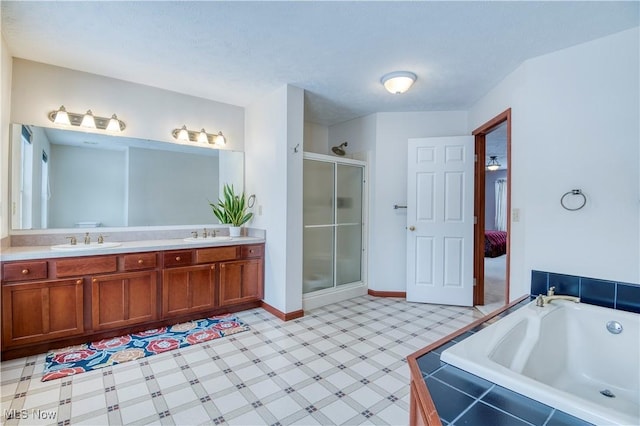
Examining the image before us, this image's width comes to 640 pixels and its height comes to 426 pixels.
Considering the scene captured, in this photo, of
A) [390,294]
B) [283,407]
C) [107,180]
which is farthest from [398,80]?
[107,180]

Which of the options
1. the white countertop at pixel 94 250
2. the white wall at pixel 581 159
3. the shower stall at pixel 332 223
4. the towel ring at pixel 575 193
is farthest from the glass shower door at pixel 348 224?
the towel ring at pixel 575 193

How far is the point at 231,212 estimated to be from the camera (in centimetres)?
343

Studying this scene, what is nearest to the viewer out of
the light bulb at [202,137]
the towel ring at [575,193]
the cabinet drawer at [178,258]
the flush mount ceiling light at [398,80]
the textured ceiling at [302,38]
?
the textured ceiling at [302,38]

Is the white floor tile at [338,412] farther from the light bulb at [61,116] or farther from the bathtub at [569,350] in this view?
the light bulb at [61,116]

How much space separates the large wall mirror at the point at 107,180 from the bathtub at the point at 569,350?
2997 mm

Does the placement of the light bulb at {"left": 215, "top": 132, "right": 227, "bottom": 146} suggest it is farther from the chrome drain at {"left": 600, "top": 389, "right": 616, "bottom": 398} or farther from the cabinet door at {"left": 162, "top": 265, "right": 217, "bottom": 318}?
the chrome drain at {"left": 600, "top": 389, "right": 616, "bottom": 398}

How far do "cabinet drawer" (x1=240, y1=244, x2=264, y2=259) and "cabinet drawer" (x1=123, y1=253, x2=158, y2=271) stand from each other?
840 mm

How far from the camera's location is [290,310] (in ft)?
10.0

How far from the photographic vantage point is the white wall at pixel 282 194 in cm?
302

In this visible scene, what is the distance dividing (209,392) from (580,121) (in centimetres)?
310

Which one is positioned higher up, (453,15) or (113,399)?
(453,15)

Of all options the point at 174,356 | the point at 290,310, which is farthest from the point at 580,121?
the point at 174,356

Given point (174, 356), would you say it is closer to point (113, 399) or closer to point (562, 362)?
point (113, 399)

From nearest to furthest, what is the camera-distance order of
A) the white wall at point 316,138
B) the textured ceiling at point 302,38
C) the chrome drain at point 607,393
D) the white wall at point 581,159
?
the chrome drain at point 607,393 → the textured ceiling at point 302,38 → the white wall at point 581,159 → the white wall at point 316,138
